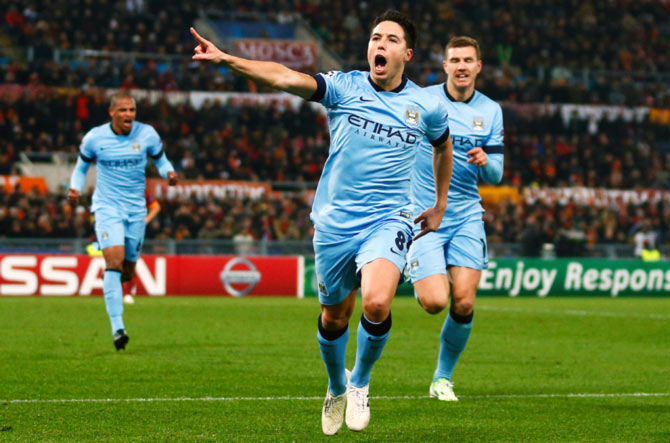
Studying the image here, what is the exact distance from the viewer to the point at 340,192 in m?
6.44

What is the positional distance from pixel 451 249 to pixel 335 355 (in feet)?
6.94

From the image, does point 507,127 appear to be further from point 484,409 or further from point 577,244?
point 484,409

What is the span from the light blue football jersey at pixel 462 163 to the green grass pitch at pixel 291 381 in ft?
4.99

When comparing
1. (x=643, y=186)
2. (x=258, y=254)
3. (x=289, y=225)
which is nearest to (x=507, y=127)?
(x=643, y=186)

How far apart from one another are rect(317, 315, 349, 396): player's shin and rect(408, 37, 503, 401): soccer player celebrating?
155 centimetres

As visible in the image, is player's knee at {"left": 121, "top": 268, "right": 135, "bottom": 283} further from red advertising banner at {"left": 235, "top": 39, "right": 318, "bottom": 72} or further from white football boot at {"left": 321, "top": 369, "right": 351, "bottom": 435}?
red advertising banner at {"left": 235, "top": 39, "right": 318, "bottom": 72}

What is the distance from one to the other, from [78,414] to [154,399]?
0.84 metres

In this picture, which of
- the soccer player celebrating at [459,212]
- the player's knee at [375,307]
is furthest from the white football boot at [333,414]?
the soccer player celebrating at [459,212]

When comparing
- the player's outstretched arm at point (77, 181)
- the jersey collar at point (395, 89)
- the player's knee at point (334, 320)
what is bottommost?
the player's knee at point (334, 320)

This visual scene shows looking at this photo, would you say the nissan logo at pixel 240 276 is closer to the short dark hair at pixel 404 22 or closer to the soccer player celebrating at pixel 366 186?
the soccer player celebrating at pixel 366 186

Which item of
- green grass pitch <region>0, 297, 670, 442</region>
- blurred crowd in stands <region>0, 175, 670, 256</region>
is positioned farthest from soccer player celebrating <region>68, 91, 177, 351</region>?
blurred crowd in stands <region>0, 175, 670, 256</region>

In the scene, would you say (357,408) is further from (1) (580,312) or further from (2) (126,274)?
(1) (580,312)

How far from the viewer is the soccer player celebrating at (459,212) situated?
823 centimetres

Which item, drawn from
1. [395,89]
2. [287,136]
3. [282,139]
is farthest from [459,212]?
[287,136]
